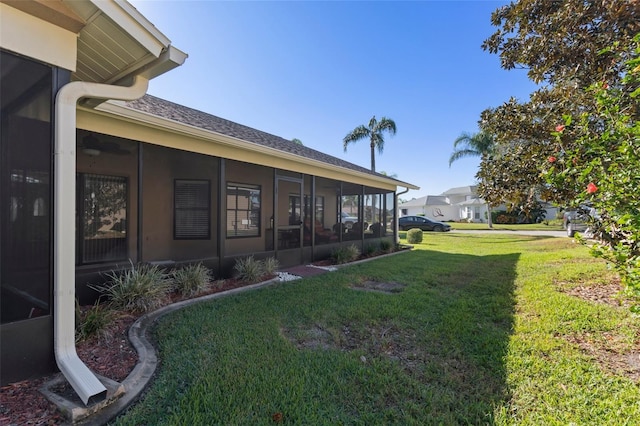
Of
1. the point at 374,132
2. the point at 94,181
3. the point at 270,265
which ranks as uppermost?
the point at 374,132

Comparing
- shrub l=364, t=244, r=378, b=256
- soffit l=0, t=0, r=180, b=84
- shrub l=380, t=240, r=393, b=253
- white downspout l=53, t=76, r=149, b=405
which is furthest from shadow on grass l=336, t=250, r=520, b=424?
soffit l=0, t=0, r=180, b=84

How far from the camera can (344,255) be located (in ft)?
30.5

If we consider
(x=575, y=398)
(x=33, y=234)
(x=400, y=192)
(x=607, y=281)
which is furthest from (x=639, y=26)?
(x=400, y=192)

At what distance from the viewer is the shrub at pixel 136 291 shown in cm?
436

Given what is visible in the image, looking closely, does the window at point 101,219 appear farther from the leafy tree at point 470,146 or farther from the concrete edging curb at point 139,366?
the leafy tree at point 470,146

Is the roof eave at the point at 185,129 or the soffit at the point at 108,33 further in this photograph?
the roof eave at the point at 185,129

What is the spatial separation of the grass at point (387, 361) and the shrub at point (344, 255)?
3439 mm

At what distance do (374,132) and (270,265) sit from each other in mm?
22746

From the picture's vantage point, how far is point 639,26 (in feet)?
14.1

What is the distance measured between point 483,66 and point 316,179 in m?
8.22

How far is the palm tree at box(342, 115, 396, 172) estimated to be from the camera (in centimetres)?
2683

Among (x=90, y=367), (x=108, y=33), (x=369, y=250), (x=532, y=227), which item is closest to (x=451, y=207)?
(x=532, y=227)

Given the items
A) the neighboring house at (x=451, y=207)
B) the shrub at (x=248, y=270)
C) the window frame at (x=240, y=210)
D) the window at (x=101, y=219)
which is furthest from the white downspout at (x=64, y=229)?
the neighboring house at (x=451, y=207)

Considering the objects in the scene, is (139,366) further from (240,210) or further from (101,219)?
(240,210)
